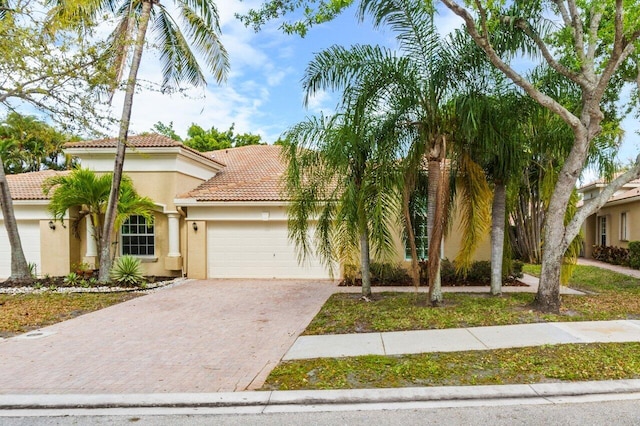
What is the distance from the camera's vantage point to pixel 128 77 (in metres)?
12.0

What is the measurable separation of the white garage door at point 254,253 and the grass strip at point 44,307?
338cm

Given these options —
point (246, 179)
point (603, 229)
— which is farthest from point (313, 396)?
point (603, 229)

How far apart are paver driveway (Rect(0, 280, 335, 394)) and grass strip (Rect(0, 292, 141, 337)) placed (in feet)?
1.59

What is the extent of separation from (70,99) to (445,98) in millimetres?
9209

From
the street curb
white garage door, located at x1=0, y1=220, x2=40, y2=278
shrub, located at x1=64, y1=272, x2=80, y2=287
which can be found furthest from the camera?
white garage door, located at x1=0, y1=220, x2=40, y2=278

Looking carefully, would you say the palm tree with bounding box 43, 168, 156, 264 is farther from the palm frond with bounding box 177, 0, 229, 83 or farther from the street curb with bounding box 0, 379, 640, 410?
the street curb with bounding box 0, 379, 640, 410

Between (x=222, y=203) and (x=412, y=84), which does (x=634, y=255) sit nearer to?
(x=412, y=84)

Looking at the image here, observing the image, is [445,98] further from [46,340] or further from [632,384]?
[46,340]

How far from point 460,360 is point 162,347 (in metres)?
4.55

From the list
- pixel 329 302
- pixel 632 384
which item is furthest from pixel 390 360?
pixel 329 302

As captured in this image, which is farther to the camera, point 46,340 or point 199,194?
point 199,194

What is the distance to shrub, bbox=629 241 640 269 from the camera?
1573cm

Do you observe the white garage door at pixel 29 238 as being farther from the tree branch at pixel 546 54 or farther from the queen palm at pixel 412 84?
the tree branch at pixel 546 54

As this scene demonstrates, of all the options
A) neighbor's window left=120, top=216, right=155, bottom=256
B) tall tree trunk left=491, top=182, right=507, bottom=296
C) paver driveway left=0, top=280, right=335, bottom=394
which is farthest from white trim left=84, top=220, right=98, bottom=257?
tall tree trunk left=491, top=182, right=507, bottom=296
